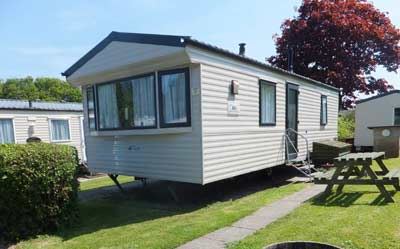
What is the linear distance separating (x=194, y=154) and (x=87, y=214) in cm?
230

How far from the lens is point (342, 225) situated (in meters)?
4.32

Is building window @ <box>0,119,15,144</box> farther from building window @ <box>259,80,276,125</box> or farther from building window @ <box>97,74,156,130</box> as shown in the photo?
building window @ <box>259,80,276,125</box>

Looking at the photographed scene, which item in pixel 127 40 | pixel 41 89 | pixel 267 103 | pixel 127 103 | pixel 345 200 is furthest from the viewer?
pixel 41 89

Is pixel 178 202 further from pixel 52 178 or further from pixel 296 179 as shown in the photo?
pixel 296 179

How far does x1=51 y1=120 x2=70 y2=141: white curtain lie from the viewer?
15.8 meters

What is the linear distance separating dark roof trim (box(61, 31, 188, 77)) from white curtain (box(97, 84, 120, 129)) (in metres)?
0.75

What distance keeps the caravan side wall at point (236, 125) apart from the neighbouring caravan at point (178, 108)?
19 millimetres

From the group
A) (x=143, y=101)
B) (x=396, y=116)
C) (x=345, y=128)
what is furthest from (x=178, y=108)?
(x=345, y=128)

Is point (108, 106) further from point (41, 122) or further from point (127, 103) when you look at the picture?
point (41, 122)

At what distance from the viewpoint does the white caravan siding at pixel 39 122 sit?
46.6ft

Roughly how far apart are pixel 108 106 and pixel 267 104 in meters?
3.71

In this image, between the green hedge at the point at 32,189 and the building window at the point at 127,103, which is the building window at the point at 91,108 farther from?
the green hedge at the point at 32,189


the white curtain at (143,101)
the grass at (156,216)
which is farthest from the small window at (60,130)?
the white curtain at (143,101)

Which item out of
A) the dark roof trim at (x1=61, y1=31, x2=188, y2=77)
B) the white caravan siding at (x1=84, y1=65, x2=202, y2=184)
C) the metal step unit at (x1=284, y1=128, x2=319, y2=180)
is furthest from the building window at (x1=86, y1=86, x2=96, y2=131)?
the metal step unit at (x1=284, y1=128, x2=319, y2=180)
